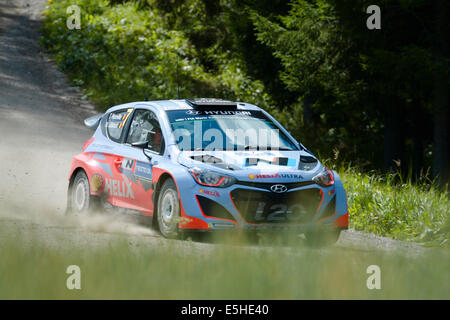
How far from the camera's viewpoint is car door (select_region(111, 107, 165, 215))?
8984mm

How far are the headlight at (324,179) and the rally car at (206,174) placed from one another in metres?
0.01

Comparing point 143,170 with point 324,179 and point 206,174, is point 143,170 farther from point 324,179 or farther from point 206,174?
point 324,179

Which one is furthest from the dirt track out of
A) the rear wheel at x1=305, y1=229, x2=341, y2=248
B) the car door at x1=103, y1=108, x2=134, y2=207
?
the car door at x1=103, y1=108, x2=134, y2=207

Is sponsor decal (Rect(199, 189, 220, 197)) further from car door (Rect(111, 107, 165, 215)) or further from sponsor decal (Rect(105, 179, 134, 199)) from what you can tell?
sponsor decal (Rect(105, 179, 134, 199))

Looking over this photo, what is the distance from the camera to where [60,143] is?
18.4 metres

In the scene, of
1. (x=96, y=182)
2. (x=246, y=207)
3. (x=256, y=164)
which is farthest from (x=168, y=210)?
(x=96, y=182)

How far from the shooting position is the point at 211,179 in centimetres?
809

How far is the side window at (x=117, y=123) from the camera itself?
1019 centimetres

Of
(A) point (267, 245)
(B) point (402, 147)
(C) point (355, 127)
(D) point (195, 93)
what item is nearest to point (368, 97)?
(B) point (402, 147)

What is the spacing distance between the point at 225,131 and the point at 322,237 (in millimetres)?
1942

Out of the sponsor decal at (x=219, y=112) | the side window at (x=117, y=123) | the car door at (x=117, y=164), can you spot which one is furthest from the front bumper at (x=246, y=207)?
the side window at (x=117, y=123)

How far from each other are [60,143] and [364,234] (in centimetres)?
1048

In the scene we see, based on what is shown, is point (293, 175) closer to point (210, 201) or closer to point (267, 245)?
point (210, 201)

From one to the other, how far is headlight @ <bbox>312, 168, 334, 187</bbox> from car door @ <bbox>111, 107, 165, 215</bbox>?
1960 mm
